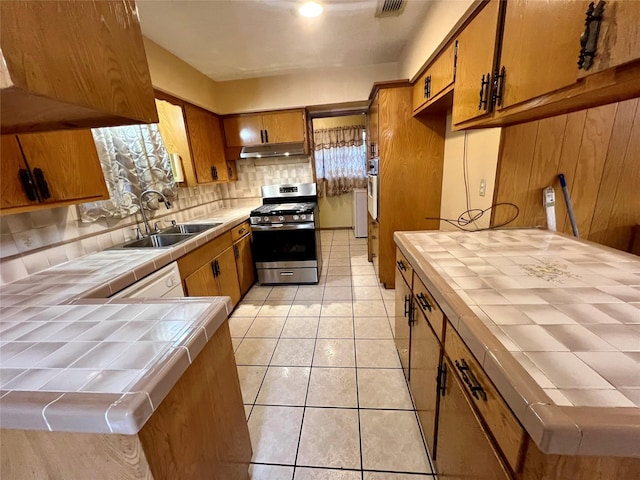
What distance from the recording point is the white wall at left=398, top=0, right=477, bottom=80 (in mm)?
1490

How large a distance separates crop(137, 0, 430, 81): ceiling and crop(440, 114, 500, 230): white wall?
109cm

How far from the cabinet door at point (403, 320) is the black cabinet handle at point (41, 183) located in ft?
6.39

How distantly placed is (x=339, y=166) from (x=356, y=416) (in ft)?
14.4

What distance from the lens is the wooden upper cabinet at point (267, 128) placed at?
3318 millimetres

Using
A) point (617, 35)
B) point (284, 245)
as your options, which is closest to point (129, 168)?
point (284, 245)

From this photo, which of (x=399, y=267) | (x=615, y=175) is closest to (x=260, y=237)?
(x=399, y=267)

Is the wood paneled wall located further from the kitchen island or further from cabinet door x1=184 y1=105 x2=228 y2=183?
cabinet door x1=184 y1=105 x2=228 y2=183

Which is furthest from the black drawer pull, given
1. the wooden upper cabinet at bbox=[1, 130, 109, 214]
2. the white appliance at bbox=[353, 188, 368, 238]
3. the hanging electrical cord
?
the white appliance at bbox=[353, 188, 368, 238]

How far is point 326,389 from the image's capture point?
5.48 feet

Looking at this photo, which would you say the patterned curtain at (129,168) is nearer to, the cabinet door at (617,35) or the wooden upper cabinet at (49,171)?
the wooden upper cabinet at (49,171)

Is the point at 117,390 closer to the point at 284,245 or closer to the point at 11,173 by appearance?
the point at 11,173

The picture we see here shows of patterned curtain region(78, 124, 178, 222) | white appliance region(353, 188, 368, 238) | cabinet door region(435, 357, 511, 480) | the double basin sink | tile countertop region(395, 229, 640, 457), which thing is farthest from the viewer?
white appliance region(353, 188, 368, 238)

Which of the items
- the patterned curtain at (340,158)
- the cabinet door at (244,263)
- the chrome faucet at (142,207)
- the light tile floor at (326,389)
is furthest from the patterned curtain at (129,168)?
the patterned curtain at (340,158)

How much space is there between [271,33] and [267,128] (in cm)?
116
